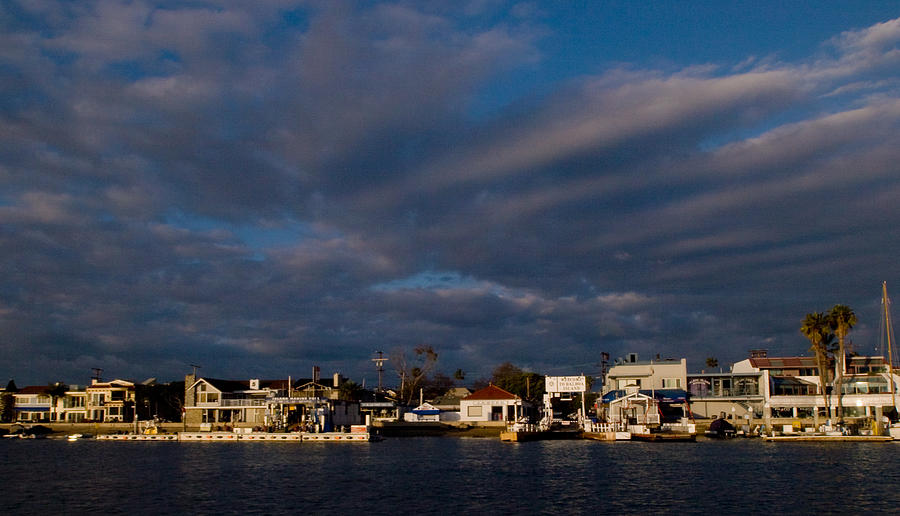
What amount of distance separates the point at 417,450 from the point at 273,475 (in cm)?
2292

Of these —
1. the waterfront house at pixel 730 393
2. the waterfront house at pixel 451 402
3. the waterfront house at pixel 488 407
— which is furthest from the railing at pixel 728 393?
the waterfront house at pixel 451 402

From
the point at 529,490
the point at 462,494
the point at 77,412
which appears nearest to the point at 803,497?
the point at 529,490

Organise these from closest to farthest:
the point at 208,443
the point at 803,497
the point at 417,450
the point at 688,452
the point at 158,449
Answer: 1. the point at 803,497
2. the point at 688,452
3. the point at 417,450
4. the point at 158,449
5. the point at 208,443

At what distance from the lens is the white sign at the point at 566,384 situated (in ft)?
293

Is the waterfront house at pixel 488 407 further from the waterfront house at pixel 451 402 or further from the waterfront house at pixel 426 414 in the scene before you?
the waterfront house at pixel 451 402

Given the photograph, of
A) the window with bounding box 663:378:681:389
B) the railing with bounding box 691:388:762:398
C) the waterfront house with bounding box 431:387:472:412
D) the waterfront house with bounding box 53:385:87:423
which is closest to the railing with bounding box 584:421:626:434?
the window with bounding box 663:378:681:389

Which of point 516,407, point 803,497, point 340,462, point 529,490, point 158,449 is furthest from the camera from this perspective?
point 516,407

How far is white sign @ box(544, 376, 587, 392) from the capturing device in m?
89.2

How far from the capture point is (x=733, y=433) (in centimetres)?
8381

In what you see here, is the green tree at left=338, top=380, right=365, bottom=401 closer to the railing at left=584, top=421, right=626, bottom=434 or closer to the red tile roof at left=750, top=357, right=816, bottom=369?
the railing at left=584, top=421, right=626, bottom=434

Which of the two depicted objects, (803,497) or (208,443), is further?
(208,443)

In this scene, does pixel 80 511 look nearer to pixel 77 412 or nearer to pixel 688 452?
pixel 688 452

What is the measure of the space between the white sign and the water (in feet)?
62.2

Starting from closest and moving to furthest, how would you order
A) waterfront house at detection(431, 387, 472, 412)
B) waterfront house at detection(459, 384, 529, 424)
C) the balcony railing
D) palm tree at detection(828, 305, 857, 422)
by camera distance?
1. palm tree at detection(828, 305, 857, 422)
2. waterfront house at detection(459, 384, 529, 424)
3. the balcony railing
4. waterfront house at detection(431, 387, 472, 412)
